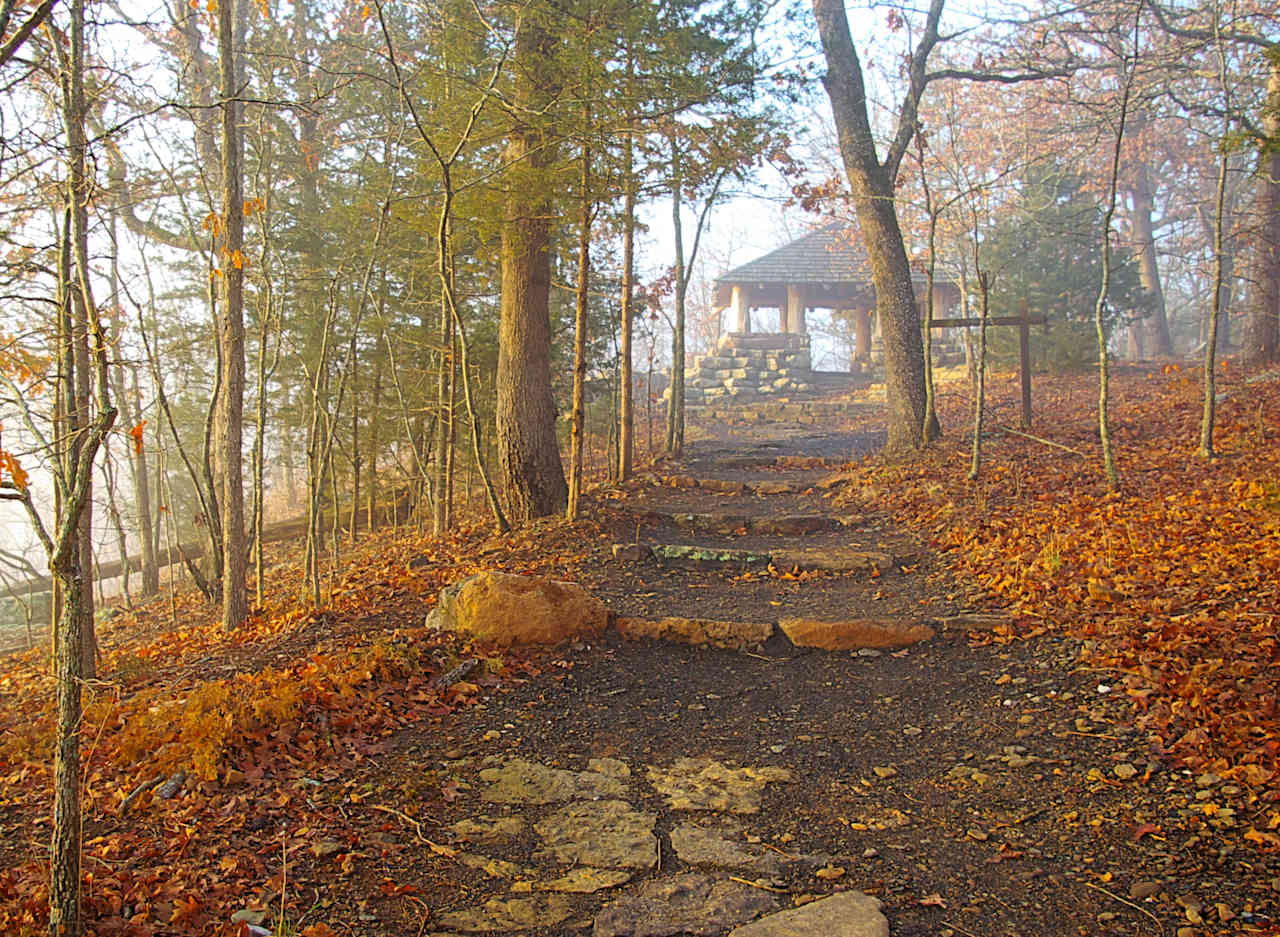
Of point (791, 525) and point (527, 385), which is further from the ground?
point (527, 385)

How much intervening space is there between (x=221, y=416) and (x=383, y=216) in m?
2.42

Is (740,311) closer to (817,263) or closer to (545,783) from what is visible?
(817,263)

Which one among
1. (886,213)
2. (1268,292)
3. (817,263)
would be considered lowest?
(1268,292)

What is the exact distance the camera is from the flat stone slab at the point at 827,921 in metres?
2.76

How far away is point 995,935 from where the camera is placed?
273 centimetres

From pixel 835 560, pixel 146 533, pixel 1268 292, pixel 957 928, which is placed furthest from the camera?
pixel 1268 292

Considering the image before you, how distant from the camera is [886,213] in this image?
38.5ft

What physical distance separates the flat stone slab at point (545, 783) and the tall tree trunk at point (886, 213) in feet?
27.2

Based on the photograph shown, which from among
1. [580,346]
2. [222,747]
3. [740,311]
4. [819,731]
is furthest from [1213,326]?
[740,311]

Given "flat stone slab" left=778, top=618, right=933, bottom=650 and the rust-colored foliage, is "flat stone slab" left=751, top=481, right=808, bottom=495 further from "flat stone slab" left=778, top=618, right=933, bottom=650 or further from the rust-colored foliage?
the rust-colored foliage

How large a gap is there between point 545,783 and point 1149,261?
28.3 metres

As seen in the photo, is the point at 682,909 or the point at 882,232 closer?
the point at 682,909

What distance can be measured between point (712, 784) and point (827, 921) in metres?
1.20

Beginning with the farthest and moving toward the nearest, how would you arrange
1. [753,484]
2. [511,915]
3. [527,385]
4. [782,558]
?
[753,484] < [527,385] < [782,558] < [511,915]
